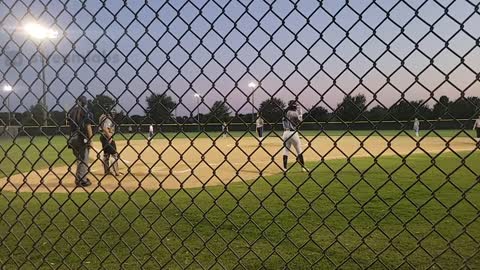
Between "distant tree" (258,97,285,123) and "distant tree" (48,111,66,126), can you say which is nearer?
"distant tree" (258,97,285,123)

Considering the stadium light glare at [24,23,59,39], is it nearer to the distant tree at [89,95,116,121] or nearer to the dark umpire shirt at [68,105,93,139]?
the distant tree at [89,95,116,121]

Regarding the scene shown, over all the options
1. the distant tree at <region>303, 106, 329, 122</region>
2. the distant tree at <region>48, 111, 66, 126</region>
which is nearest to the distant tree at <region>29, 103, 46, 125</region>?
the distant tree at <region>48, 111, 66, 126</region>

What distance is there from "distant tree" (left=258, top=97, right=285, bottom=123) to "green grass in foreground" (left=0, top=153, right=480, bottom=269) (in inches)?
19.5

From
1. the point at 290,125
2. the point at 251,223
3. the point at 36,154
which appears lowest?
the point at 251,223

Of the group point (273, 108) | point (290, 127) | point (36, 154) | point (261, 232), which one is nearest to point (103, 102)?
point (273, 108)

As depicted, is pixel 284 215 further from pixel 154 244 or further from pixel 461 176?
pixel 461 176

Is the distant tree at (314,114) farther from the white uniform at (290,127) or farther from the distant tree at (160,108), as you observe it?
the distant tree at (160,108)

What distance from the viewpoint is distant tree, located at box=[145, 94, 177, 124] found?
9.56ft

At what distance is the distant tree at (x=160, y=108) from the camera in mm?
2914

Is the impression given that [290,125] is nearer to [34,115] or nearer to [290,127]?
[290,127]

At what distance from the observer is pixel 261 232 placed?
A: 3.31 m

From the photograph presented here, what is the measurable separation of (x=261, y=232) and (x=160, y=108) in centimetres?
128

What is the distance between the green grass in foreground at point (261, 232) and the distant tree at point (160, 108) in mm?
649

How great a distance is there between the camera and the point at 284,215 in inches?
233
